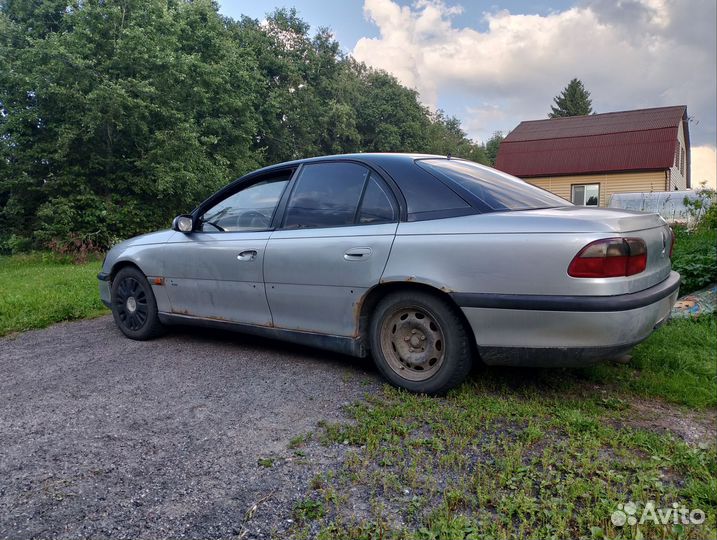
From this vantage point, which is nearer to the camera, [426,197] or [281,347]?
[426,197]

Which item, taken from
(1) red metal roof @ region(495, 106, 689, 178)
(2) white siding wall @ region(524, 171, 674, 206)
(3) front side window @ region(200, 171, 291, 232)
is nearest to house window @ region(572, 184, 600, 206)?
(2) white siding wall @ region(524, 171, 674, 206)

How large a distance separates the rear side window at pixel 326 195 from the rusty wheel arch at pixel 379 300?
0.57 m

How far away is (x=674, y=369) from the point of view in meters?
3.81

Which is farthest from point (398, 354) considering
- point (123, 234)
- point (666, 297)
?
point (123, 234)

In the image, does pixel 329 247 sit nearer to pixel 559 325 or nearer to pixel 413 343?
pixel 413 343

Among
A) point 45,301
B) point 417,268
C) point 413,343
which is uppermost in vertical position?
point 417,268

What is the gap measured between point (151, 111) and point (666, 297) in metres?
19.1

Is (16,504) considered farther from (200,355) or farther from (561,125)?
(561,125)

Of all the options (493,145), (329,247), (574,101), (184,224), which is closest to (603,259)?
(329,247)

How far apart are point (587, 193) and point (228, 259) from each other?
25.1 meters

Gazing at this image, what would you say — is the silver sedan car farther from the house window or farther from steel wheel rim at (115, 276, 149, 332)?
the house window

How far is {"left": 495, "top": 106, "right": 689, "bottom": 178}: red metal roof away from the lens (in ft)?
80.9

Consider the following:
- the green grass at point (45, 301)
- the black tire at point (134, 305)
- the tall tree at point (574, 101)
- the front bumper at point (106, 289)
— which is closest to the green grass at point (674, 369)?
the black tire at point (134, 305)

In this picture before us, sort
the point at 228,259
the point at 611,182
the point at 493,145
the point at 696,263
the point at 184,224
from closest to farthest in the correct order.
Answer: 1. the point at 228,259
2. the point at 184,224
3. the point at 696,263
4. the point at 611,182
5. the point at 493,145
